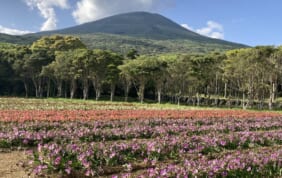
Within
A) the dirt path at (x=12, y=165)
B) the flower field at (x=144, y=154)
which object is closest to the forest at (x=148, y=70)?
the flower field at (x=144, y=154)

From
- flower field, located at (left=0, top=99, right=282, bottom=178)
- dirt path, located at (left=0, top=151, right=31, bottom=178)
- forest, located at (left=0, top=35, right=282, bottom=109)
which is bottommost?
dirt path, located at (left=0, top=151, right=31, bottom=178)

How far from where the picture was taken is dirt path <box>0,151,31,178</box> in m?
8.79

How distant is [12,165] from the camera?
9.84 metres

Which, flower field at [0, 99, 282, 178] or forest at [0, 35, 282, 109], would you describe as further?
forest at [0, 35, 282, 109]

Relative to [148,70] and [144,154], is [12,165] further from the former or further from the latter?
[148,70]

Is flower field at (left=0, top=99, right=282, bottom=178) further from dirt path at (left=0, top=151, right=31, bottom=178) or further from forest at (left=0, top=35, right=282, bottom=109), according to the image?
forest at (left=0, top=35, right=282, bottom=109)

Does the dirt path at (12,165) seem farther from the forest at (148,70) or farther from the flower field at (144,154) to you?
the forest at (148,70)

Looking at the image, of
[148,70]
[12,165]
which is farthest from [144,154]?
[148,70]

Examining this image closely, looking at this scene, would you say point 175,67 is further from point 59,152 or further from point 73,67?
point 59,152

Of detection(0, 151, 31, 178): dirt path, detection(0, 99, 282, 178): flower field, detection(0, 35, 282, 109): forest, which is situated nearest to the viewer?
detection(0, 99, 282, 178): flower field

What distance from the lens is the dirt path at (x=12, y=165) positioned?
346 inches

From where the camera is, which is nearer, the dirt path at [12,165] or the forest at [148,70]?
the dirt path at [12,165]

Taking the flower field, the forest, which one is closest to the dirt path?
the flower field

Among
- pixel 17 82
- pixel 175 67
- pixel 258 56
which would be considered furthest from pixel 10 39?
pixel 258 56
